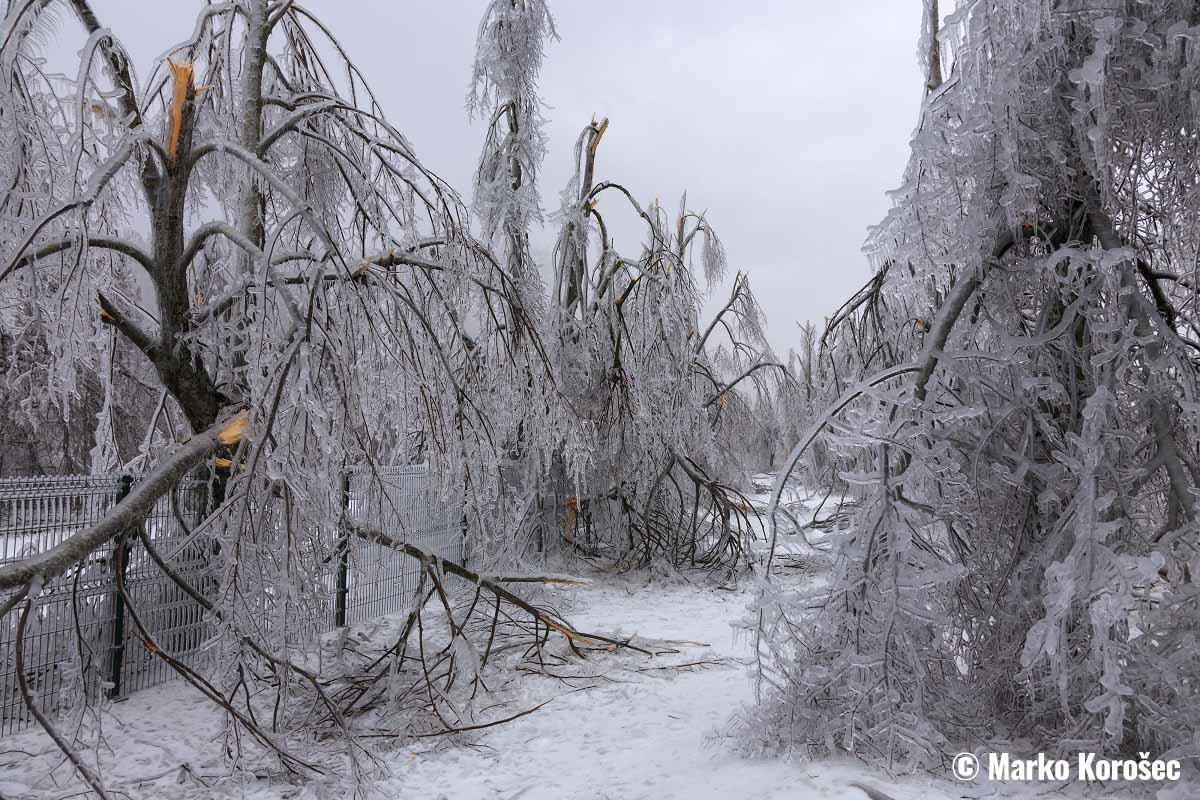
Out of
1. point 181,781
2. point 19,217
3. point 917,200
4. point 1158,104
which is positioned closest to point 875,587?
point 917,200

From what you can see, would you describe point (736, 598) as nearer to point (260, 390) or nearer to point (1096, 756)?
point (1096, 756)

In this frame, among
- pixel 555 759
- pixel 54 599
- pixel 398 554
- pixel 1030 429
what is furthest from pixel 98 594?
pixel 1030 429

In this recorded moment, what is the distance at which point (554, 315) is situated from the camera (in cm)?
757

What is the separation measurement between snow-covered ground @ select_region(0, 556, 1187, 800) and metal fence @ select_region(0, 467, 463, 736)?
25 cm

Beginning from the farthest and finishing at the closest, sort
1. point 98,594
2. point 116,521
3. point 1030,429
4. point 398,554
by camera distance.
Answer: point 398,554, point 98,594, point 1030,429, point 116,521

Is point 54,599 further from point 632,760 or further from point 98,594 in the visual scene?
point 632,760

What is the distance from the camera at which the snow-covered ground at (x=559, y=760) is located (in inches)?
115

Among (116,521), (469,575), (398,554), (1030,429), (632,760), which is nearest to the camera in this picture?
(116,521)

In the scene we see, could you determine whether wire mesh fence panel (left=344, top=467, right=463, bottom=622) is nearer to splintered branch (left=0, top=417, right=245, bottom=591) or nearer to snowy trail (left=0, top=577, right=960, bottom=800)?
snowy trail (left=0, top=577, right=960, bottom=800)

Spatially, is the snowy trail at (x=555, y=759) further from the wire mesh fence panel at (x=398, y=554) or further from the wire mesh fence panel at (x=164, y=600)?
the wire mesh fence panel at (x=398, y=554)

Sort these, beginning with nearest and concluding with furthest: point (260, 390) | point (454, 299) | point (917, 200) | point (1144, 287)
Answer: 1. point (260, 390)
2. point (917, 200)
3. point (1144, 287)
4. point (454, 299)

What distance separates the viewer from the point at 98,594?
4250mm

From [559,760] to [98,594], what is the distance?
2.81 meters

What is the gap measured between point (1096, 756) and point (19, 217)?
14.0 feet
